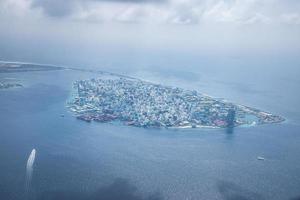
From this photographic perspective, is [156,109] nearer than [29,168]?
No

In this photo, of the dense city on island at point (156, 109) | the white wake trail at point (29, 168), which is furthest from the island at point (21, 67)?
the white wake trail at point (29, 168)

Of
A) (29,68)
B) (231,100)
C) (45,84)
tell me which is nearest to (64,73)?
(29,68)

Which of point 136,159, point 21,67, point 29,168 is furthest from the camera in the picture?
point 21,67

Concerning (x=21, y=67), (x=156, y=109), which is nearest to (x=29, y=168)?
(x=156, y=109)

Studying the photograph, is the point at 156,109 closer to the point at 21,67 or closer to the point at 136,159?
the point at 136,159

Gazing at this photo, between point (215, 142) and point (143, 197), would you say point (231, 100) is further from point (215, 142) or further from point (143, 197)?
point (143, 197)

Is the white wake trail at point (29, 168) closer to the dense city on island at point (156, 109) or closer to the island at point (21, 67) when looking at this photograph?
the dense city on island at point (156, 109)

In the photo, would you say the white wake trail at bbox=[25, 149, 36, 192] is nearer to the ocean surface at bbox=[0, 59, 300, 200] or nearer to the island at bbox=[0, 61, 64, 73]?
the ocean surface at bbox=[0, 59, 300, 200]

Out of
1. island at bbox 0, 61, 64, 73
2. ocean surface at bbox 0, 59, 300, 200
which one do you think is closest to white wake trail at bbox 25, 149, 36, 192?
ocean surface at bbox 0, 59, 300, 200
